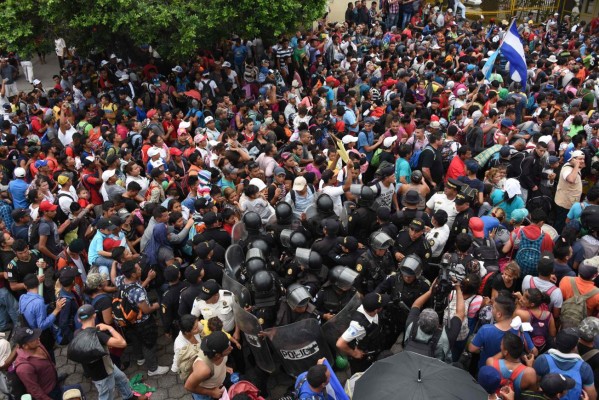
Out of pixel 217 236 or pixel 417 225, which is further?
pixel 217 236

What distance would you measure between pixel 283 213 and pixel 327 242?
2.75 ft

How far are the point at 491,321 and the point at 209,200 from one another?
153 inches

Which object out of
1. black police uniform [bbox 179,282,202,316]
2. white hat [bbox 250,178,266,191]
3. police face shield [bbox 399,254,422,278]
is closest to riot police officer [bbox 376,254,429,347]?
police face shield [bbox 399,254,422,278]

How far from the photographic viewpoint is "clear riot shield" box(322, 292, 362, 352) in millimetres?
4855

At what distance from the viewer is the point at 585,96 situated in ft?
32.6

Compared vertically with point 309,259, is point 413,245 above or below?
below

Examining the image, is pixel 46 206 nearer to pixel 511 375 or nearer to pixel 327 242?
pixel 327 242

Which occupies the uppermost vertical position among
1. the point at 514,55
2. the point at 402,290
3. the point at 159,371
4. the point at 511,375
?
the point at 514,55

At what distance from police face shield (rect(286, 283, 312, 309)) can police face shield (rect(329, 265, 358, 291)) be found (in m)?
0.34

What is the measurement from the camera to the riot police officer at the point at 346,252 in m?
5.64

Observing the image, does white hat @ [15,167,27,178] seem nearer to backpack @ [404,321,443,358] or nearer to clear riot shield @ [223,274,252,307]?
clear riot shield @ [223,274,252,307]

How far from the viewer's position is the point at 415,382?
12.2 ft

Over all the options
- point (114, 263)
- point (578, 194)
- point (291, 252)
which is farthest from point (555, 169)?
point (114, 263)

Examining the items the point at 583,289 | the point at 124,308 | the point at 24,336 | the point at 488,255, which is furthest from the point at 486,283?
the point at 24,336
